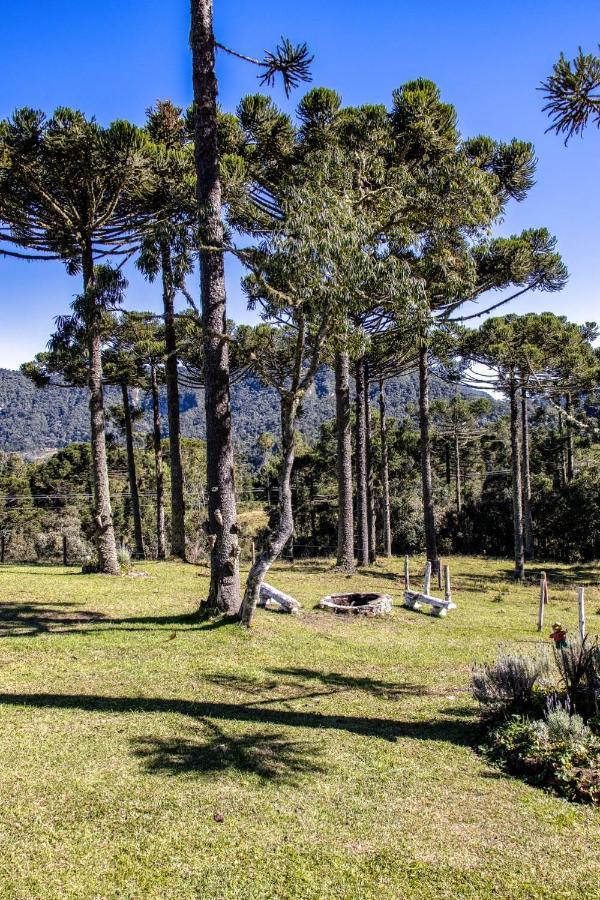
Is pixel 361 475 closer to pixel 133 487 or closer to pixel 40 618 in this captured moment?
pixel 133 487

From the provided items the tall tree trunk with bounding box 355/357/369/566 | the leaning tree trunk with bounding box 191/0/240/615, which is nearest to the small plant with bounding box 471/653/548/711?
the leaning tree trunk with bounding box 191/0/240/615

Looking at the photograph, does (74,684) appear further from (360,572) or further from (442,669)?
(360,572)

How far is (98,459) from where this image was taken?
44.9ft

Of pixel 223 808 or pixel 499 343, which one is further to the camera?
pixel 499 343

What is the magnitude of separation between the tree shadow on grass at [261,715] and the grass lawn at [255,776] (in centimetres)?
3

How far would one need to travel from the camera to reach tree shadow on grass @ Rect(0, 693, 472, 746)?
606 centimetres

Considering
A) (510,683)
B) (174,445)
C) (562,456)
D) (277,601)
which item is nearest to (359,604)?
(277,601)

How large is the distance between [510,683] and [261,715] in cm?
260

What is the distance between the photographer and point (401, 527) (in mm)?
38656

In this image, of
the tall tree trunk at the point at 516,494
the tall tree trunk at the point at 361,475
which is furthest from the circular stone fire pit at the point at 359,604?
the tall tree trunk at the point at 516,494

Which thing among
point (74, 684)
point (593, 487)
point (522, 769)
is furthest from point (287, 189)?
point (593, 487)

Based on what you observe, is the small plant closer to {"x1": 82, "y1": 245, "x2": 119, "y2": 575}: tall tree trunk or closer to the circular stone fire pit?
the circular stone fire pit

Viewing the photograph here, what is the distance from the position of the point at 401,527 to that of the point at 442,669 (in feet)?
100

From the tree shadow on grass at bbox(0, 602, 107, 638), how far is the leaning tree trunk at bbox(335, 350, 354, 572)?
28.4 ft
